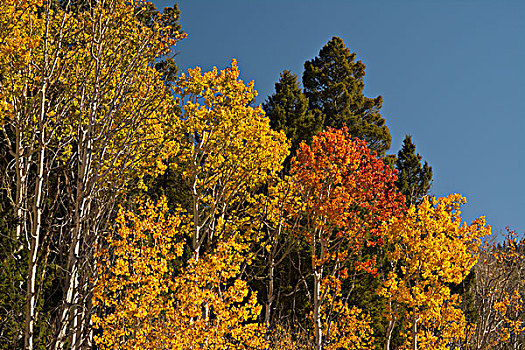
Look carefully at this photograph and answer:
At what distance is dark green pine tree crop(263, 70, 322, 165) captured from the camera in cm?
2317

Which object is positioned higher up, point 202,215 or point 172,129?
point 172,129

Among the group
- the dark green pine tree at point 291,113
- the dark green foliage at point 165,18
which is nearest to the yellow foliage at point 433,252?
the dark green foliage at point 165,18

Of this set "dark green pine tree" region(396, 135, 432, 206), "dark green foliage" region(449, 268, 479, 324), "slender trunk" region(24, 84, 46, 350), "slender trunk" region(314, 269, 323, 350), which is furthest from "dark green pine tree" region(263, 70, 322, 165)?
"slender trunk" region(24, 84, 46, 350)

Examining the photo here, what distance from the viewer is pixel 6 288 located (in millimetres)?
9320

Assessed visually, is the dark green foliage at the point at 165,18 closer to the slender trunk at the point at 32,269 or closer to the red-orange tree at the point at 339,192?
the slender trunk at the point at 32,269

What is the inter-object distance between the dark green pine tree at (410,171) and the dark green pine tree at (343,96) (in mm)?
1807

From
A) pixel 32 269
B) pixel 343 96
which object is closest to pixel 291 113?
pixel 343 96

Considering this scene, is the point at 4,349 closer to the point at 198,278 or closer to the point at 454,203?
the point at 198,278

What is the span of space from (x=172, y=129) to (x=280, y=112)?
9868mm

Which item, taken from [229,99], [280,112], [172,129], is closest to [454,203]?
[229,99]

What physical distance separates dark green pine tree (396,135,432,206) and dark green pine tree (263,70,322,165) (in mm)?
4600

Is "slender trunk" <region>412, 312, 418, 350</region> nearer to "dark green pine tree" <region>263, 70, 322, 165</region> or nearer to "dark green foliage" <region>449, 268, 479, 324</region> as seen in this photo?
"dark green foliage" <region>449, 268, 479, 324</region>

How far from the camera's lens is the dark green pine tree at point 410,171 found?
24516 mm

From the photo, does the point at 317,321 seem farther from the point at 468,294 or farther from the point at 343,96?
the point at 343,96
